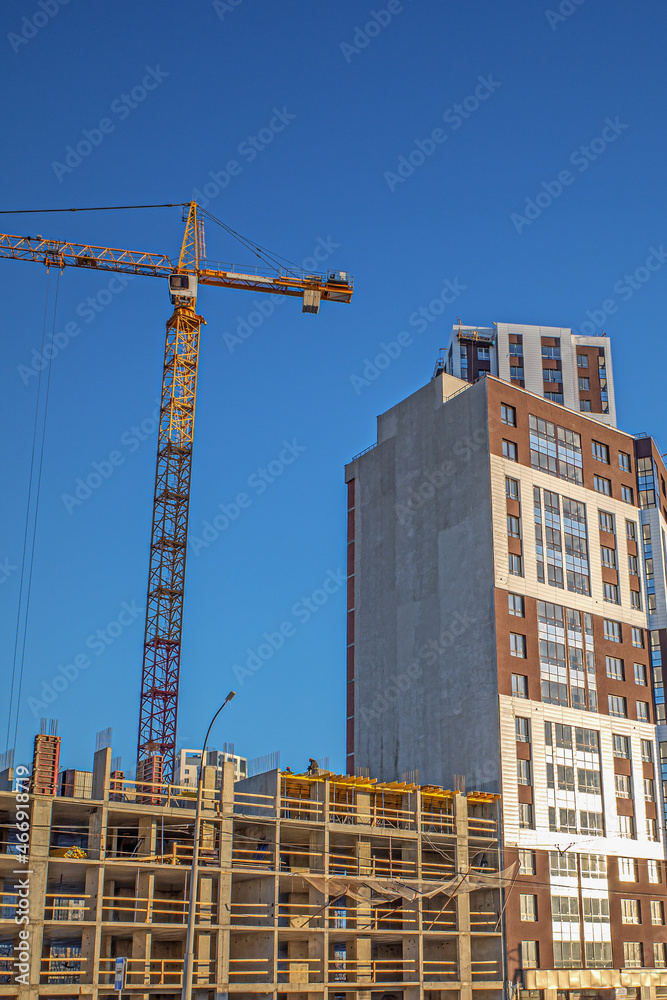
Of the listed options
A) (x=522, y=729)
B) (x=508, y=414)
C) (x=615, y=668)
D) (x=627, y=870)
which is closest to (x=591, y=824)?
(x=627, y=870)

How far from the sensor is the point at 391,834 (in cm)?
6675

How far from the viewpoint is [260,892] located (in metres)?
60.7

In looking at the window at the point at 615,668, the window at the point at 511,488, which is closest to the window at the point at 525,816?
the window at the point at 615,668

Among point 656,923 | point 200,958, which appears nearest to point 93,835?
point 200,958

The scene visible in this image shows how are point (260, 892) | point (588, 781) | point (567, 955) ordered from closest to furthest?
1. point (260, 892)
2. point (567, 955)
3. point (588, 781)

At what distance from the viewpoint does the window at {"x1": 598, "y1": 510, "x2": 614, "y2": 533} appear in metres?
90.5

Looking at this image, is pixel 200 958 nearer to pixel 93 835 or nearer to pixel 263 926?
pixel 263 926

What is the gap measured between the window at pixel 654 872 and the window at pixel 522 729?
1479 centimetres

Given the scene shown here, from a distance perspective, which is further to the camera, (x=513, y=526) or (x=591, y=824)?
(x=513, y=526)

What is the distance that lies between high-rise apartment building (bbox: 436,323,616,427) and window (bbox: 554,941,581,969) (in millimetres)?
76448

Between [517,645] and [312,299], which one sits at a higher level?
[312,299]

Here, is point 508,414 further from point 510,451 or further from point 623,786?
point 623,786

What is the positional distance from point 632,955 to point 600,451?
40.8 m

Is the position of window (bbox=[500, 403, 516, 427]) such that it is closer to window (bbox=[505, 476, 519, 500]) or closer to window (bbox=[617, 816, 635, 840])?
window (bbox=[505, 476, 519, 500])
